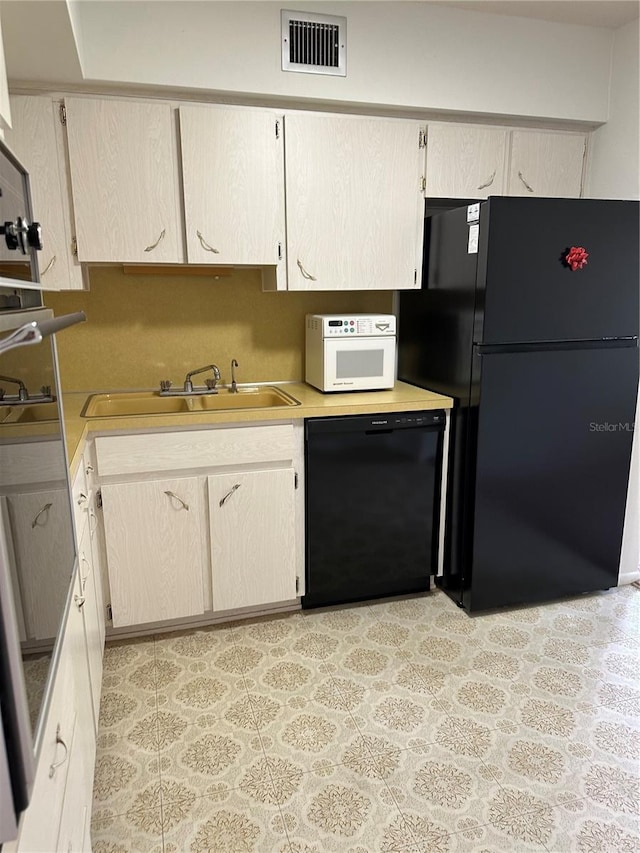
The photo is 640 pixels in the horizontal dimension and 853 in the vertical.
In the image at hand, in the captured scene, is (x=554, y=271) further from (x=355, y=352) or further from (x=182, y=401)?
(x=182, y=401)

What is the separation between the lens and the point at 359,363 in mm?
2699

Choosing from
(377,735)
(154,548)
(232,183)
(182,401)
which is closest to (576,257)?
(232,183)

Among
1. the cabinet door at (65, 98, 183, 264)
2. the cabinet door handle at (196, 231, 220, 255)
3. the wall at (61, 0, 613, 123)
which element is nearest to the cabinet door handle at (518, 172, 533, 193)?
the wall at (61, 0, 613, 123)

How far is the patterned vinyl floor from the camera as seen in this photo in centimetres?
162

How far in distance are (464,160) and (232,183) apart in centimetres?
107

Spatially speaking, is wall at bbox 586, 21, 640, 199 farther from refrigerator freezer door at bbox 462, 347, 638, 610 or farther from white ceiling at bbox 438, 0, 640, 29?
refrigerator freezer door at bbox 462, 347, 638, 610

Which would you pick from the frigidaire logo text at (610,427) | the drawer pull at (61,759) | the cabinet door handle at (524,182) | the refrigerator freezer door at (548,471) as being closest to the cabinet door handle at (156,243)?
the refrigerator freezer door at (548,471)

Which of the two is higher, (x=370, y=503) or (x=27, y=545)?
(x=27, y=545)

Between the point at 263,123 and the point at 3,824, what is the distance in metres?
2.42

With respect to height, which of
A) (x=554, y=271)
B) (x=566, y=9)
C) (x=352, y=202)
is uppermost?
(x=566, y=9)

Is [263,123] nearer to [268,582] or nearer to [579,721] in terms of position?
[268,582]

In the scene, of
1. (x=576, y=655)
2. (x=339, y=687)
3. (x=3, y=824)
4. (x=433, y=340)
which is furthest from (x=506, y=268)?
(x=3, y=824)

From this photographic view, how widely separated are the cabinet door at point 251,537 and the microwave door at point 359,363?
506 millimetres

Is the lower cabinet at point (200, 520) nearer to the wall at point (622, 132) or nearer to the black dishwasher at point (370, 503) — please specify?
the black dishwasher at point (370, 503)
